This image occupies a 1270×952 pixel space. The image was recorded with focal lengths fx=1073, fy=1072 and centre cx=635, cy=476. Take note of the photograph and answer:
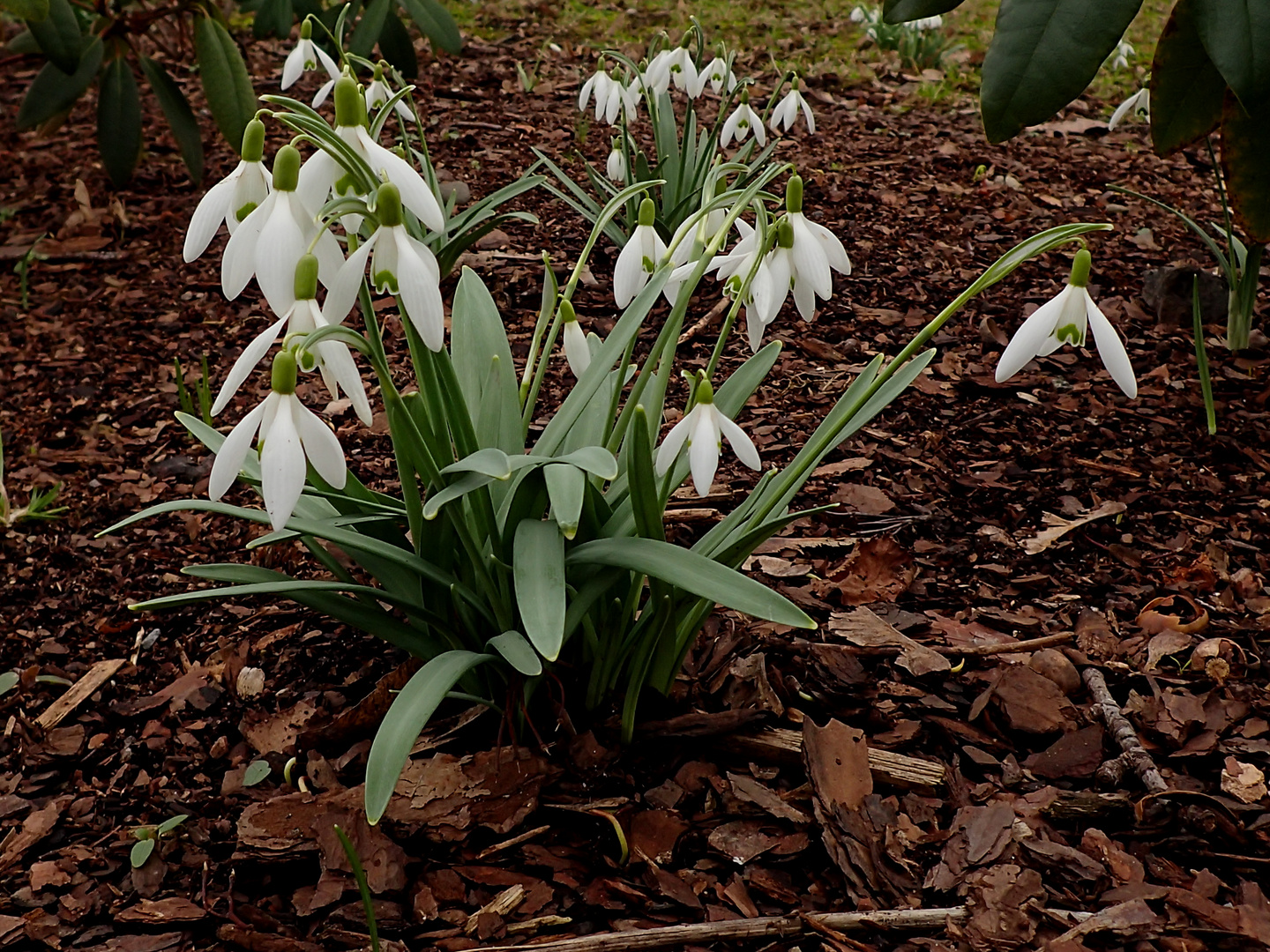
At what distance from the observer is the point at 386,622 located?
5.15 feet

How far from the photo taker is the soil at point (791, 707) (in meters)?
1.46

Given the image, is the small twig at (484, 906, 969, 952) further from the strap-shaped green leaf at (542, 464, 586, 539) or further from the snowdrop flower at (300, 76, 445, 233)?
the snowdrop flower at (300, 76, 445, 233)

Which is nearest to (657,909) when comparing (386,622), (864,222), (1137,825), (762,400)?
(386,622)

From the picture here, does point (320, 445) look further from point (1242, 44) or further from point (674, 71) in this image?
point (674, 71)

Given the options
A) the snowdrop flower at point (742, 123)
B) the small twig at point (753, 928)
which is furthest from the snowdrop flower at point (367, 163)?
the snowdrop flower at point (742, 123)

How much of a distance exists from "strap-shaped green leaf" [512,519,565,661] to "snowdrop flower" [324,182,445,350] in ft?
1.06

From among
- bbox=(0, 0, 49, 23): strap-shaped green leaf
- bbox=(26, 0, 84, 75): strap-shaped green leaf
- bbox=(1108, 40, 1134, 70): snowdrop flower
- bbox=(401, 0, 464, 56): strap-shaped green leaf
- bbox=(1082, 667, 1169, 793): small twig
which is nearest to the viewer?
bbox=(1082, 667, 1169, 793): small twig

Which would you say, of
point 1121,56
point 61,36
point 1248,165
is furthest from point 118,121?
point 1121,56

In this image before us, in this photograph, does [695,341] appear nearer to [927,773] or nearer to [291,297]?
[927,773]

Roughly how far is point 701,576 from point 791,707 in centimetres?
56

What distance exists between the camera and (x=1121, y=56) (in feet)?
15.9

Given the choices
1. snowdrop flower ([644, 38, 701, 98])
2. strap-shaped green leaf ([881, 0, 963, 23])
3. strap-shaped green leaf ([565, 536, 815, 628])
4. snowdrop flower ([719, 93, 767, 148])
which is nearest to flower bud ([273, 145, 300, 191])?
strap-shaped green leaf ([565, 536, 815, 628])

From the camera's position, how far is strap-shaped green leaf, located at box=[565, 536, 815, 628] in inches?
49.0

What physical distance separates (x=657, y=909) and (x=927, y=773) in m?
0.46
